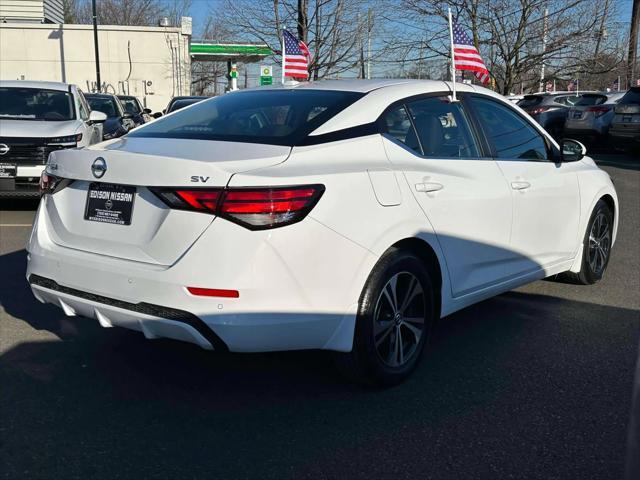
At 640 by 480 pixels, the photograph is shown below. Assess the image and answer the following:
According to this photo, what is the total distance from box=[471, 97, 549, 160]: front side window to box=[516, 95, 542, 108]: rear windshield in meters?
18.6

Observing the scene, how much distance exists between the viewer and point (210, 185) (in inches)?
123

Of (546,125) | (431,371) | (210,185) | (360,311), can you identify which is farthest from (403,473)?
(546,125)

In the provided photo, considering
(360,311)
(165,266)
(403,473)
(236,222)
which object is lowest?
(403,473)

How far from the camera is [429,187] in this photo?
3.88 meters

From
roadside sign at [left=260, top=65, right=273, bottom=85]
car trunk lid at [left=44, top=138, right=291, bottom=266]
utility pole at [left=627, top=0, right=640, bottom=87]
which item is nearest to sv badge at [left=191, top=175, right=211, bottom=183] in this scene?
car trunk lid at [left=44, top=138, right=291, bottom=266]

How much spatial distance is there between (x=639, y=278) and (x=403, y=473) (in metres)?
4.20

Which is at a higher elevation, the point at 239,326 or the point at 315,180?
the point at 315,180

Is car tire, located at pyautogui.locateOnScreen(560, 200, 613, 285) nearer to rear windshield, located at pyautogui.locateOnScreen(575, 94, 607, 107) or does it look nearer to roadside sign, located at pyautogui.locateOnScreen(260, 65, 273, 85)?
roadside sign, located at pyautogui.locateOnScreen(260, 65, 273, 85)

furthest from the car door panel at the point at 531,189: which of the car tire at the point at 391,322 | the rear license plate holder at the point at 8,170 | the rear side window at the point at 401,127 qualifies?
Result: the rear license plate holder at the point at 8,170

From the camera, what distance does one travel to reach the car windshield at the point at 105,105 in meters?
15.8

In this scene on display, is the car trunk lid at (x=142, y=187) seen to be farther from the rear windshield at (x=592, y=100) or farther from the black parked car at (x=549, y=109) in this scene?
the black parked car at (x=549, y=109)

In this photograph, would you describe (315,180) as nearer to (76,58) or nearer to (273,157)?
(273,157)

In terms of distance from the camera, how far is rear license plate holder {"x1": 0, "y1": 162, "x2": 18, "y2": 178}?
8711 millimetres

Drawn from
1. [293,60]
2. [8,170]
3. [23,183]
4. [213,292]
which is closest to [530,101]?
[293,60]
